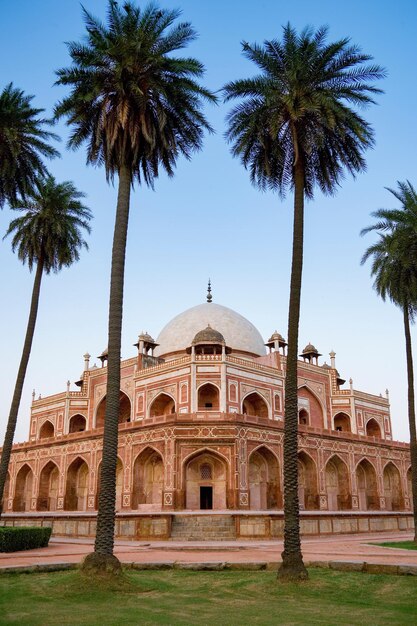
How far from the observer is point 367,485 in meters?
46.2

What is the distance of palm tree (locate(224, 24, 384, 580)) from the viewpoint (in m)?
15.2

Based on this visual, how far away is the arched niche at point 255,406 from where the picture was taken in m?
45.4

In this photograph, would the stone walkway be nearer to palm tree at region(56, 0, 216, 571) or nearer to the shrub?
the shrub

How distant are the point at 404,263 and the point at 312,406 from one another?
28.1 metres

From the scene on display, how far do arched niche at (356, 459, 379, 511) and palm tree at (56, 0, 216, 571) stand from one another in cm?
3594

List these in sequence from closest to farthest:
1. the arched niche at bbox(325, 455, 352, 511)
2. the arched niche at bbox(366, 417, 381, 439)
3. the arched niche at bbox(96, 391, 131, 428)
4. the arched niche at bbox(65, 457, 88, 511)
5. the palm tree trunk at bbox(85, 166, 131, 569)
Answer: the palm tree trunk at bbox(85, 166, 131, 569) < the arched niche at bbox(325, 455, 352, 511) < the arched niche at bbox(65, 457, 88, 511) < the arched niche at bbox(96, 391, 131, 428) < the arched niche at bbox(366, 417, 381, 439)

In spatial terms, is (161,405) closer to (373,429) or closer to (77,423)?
(77,423)

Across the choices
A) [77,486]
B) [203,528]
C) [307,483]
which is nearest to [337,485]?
[307,483]

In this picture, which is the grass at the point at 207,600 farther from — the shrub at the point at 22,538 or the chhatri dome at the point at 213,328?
the chhatri dome at the point at 213,328

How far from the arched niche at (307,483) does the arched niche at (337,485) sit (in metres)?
2.34

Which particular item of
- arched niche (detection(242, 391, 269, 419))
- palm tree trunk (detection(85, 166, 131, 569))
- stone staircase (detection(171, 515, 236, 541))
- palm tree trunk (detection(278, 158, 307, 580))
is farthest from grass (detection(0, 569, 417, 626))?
arched niche (detection(242, 391, 269, 419))

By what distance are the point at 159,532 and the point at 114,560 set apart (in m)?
14.4

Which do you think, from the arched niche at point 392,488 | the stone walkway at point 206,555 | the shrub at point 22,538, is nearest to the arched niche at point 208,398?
the arched niche at point 392,488

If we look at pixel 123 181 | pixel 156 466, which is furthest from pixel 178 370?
pixel 123 181
